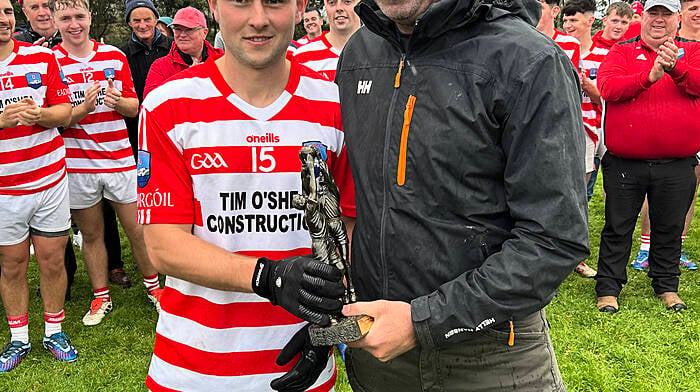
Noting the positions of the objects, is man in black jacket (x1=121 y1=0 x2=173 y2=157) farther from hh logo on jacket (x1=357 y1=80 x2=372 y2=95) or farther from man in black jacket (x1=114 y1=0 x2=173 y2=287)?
hh logo on jacket (x1=357 y1=80 x2=372 y2=95)

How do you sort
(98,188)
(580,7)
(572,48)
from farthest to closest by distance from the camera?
1. (580,7)
2. (572,48)
3. (98,188)

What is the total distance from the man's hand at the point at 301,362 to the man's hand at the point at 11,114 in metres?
2.98

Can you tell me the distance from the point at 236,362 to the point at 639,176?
156 inches

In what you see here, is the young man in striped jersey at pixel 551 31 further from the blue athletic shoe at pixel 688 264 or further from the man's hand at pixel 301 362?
the man's hand at pixel 301 362

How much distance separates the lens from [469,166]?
5.91ft

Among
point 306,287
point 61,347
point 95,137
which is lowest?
point 61,347

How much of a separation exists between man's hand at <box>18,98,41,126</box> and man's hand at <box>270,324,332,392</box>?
297cm

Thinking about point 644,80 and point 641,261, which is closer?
point 644,80

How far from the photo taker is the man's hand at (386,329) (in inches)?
69.6

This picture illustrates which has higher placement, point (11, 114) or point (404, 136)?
point (404, 136)

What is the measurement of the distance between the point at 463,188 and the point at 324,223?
42 cm

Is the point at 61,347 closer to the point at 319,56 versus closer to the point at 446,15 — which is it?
the point at 319,56

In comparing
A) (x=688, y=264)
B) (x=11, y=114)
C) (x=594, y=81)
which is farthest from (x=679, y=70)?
(x=11, y=114)

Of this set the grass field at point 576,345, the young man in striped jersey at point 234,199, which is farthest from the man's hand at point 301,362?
the grass field at point 576,345
